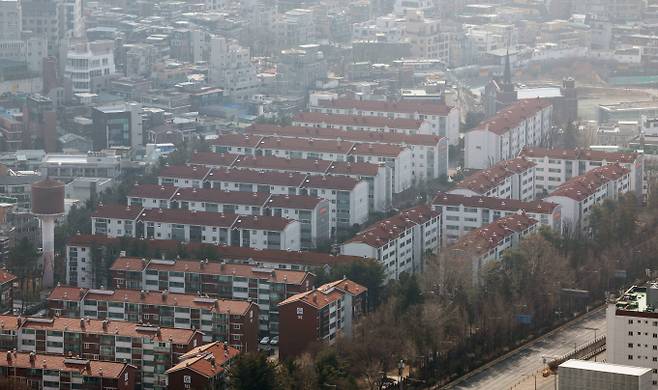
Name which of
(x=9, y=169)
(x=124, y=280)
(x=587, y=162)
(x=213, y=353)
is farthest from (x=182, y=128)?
(x=213, y=353)

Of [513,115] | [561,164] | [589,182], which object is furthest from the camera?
[513,115]

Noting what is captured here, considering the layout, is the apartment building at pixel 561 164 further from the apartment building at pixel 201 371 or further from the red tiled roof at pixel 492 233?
the apartment building at pixel 201 371

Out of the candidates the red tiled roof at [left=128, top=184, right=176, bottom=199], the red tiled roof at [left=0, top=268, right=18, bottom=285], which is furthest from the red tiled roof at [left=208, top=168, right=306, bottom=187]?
the red tiled roof at [left=0, top=268, right=18, bottom=285]

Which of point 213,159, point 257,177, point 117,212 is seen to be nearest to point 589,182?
point 257,177

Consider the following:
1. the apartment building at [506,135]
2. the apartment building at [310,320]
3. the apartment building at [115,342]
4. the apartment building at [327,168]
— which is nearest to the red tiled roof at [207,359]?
the apartment building at [115,342]

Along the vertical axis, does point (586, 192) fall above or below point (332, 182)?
below

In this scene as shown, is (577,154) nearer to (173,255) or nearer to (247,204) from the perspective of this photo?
(247,204)

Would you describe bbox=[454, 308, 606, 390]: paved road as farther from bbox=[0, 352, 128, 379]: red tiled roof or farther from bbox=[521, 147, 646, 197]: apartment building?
bbox=[521, 147, 646, 197]: apartment building
